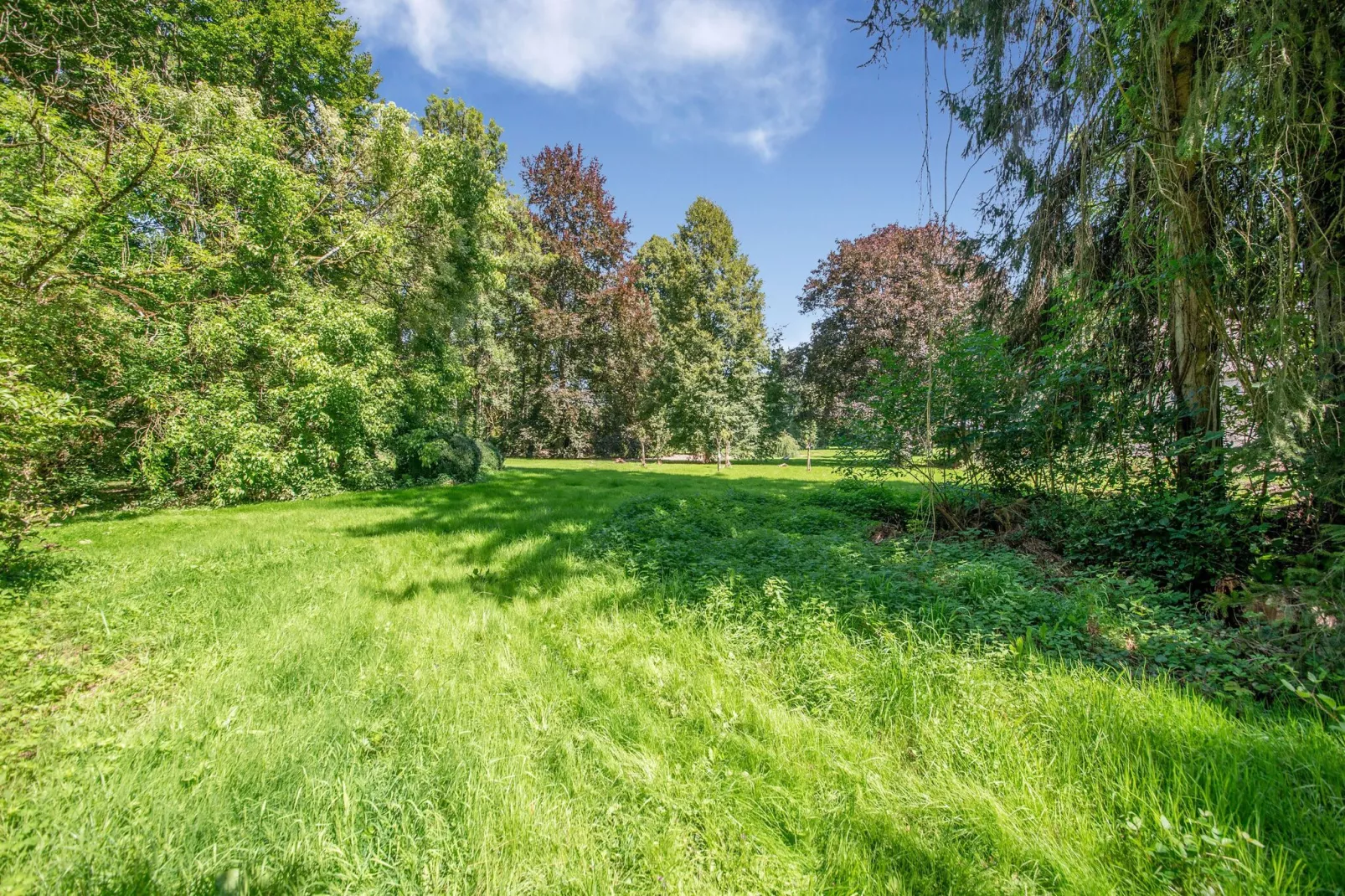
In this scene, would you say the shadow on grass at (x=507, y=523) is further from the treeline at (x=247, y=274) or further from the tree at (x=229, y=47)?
the tree at (x=229, y=47)

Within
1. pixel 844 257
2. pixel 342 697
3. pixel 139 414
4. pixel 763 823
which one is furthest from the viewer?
pixel 844 257

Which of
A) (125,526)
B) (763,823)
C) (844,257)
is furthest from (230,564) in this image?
(844,257)

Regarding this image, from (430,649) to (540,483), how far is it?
8.74 m

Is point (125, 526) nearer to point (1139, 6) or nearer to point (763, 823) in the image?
point (763, 823)

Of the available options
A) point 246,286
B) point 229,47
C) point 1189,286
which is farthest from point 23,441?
point 229,47

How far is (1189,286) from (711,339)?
629 inches

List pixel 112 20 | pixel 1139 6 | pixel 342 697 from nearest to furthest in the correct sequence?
pixel 342 697 < pixel 1139 6 < pixel 112 20

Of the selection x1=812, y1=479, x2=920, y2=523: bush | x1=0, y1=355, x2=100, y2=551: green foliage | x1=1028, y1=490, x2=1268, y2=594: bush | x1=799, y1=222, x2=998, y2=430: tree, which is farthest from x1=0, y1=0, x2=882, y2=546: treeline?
x1=812, y1=479, x2=920, y2=523: bush

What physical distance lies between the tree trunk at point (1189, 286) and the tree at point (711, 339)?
1509 centimetres

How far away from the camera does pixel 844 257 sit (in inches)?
826

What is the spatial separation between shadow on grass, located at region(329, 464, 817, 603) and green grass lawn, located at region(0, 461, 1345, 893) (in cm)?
89

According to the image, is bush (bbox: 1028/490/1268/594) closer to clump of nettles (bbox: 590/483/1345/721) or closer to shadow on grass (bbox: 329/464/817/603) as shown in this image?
clump of nettles (bbox: 590/483/1345/721)

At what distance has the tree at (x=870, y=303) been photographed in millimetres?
17062

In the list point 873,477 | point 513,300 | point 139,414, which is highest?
point 513,300
